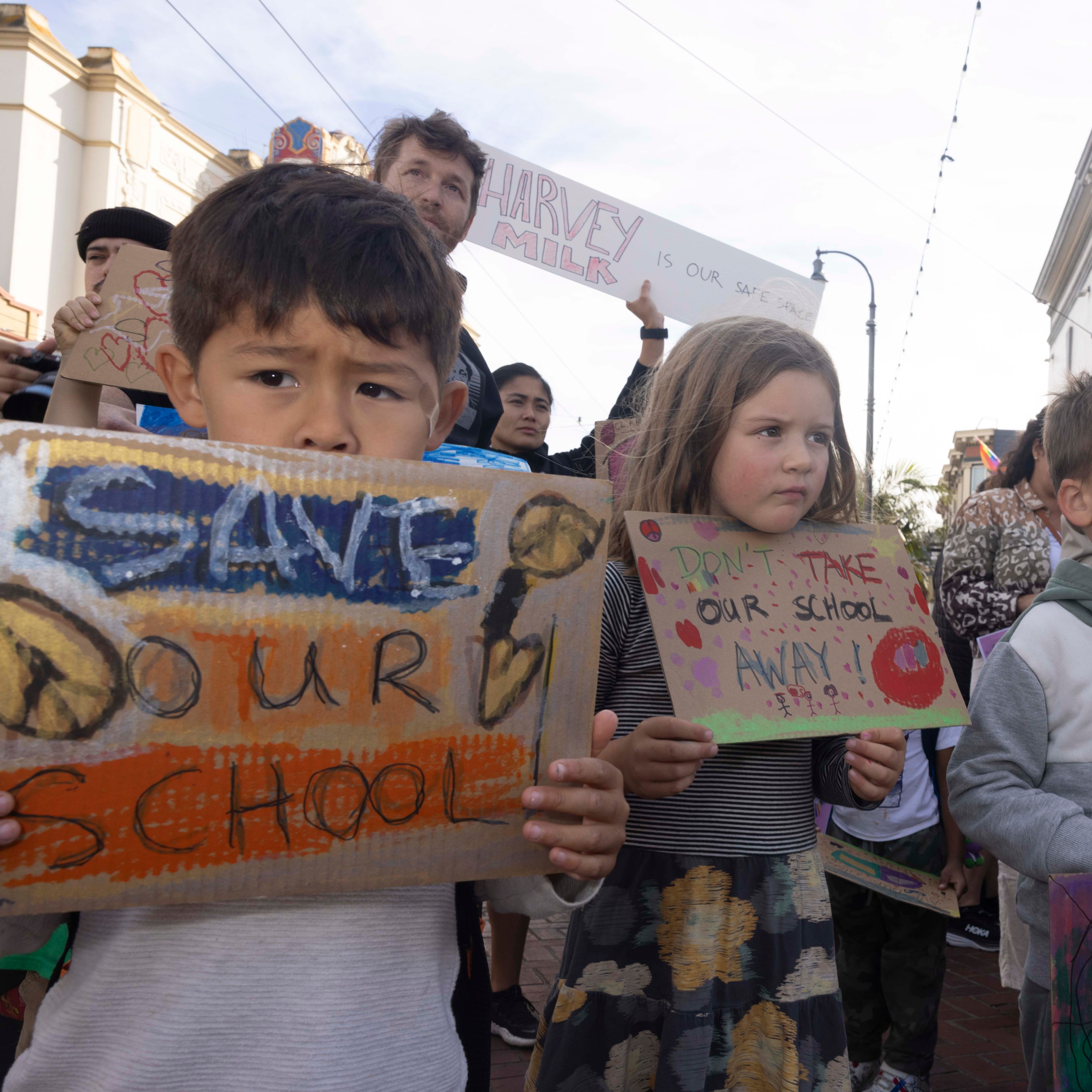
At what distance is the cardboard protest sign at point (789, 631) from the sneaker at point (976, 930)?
3.17 metres

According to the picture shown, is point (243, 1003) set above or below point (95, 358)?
below

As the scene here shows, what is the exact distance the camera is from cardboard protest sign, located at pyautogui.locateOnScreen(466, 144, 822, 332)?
322cm

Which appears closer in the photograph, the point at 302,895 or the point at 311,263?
the point at 302,895

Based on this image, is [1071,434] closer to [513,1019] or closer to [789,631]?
[789,631]

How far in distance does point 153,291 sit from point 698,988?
65.6 inches

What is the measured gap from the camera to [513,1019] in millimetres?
3027

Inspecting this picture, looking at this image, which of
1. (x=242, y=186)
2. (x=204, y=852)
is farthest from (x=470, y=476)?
(x=242, y=186)

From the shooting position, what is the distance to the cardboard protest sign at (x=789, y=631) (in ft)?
4.62

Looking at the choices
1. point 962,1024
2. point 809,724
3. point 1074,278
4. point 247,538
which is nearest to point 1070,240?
point 1074,278

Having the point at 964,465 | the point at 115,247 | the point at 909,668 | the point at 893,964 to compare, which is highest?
the point at 964,465

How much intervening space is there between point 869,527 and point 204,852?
1.34 m

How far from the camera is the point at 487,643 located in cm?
93

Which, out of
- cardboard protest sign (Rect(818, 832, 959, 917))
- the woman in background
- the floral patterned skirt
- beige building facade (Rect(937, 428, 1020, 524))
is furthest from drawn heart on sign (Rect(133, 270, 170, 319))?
beige building facade (Rect(937, 428, 1020, 524))

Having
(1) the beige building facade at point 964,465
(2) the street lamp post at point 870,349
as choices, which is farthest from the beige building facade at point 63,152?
(1) the beige building facade at point 964,465
